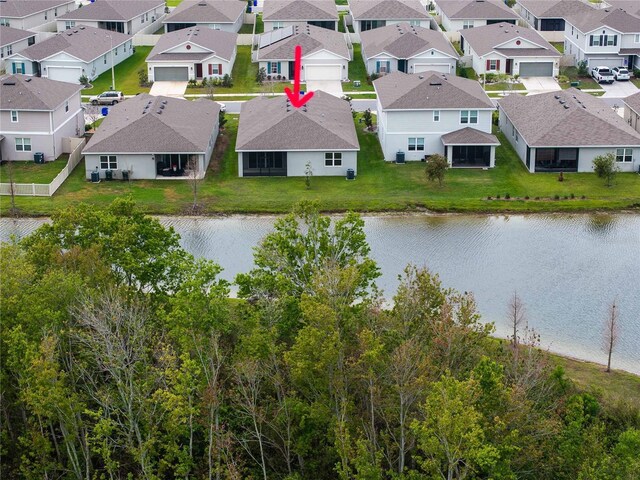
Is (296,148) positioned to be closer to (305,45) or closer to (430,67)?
(430,67)

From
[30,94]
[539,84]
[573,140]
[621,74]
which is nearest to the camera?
[573,140]

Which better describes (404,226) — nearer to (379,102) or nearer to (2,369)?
(379,102)

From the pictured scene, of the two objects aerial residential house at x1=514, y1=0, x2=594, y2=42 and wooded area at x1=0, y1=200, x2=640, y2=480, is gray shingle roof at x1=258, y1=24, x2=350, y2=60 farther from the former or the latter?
wooded area at x1=0, y1=200, x2=640, y2=480

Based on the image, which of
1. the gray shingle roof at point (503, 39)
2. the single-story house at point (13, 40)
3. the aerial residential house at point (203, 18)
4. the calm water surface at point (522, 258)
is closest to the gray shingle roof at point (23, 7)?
the single-story house at point (13, 40)

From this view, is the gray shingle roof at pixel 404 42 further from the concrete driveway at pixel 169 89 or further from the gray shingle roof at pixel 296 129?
the gray shingle roof at pixel 296 129

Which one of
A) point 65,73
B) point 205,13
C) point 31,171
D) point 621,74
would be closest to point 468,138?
point 31,171
